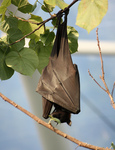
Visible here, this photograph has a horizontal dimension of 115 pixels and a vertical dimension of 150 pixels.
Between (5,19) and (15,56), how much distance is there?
9.9 inches

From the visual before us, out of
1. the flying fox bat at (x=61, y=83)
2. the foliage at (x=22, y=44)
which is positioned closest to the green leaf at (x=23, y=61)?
the foliage at (x=22, y=44)

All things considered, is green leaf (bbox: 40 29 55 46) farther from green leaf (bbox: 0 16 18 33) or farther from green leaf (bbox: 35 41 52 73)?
green leaf (bbox: 0 16 18 33)

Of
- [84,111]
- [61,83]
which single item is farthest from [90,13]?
[84,111]

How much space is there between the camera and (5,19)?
6.00 feet

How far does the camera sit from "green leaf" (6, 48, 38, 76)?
5.64 ft

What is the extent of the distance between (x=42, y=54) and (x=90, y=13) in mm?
924

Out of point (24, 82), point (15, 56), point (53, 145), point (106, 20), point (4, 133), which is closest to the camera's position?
point (15, 56)

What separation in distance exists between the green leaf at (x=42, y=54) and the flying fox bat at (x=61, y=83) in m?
0.08

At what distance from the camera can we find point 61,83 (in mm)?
1798

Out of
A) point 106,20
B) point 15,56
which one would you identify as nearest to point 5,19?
point 15,56

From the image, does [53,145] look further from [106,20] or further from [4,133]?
[106,20]

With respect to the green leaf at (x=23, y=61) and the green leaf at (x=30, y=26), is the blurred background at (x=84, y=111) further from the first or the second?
the green leaf at (x=23, y=61)

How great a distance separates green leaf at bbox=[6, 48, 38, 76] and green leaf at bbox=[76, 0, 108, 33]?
72 cm

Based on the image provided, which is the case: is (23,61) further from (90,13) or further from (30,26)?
(90,13)
